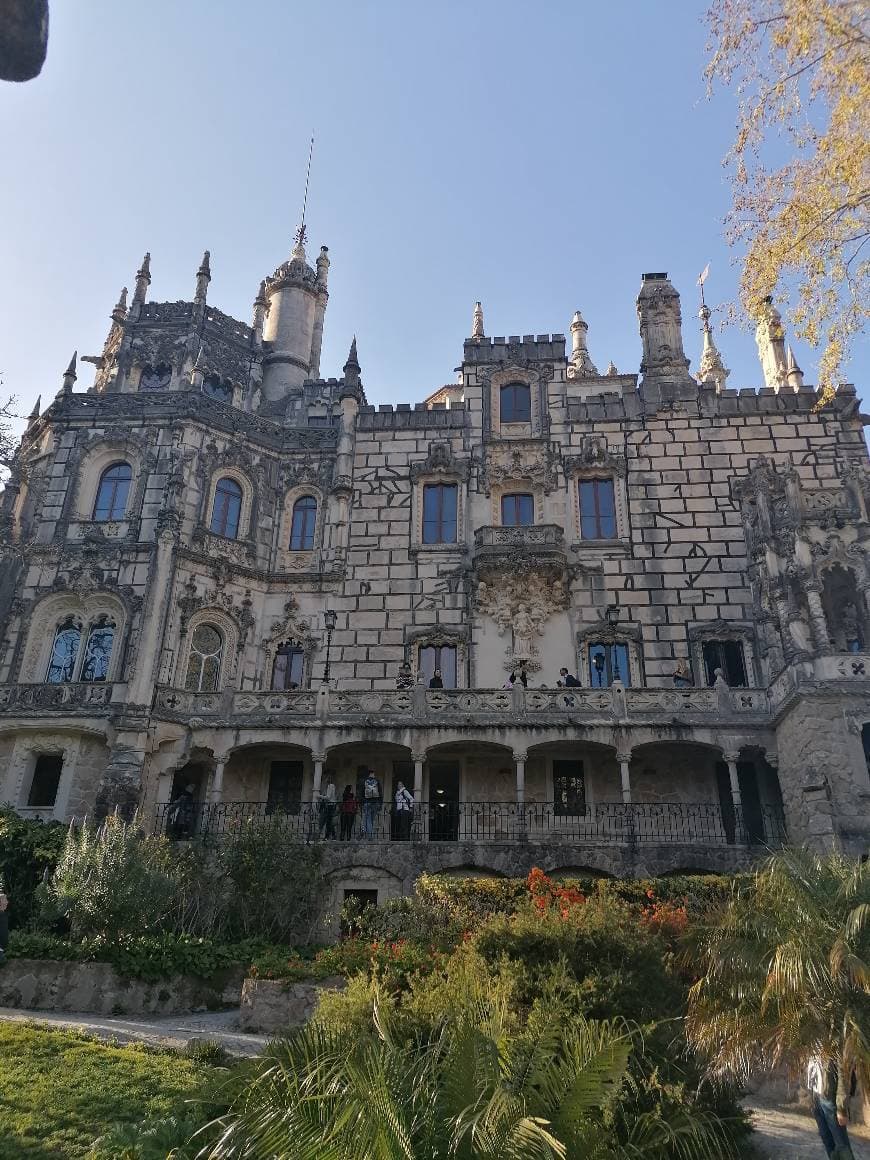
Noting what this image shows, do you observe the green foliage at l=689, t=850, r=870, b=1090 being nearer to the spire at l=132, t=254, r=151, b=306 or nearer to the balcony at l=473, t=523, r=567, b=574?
the balcony at l=473, t=523, r=567, b=574

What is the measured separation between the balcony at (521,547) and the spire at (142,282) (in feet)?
55.3

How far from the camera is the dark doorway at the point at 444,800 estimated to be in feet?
80.6

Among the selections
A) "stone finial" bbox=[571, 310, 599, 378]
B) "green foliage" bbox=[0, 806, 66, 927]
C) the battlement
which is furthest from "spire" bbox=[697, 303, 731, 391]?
"green foliage" bbox=[0, 806, 66, 927]

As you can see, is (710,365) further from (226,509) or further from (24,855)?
(24,855)

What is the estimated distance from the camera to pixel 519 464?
31.1m

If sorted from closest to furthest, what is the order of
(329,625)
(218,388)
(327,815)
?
(327,815), (329,625), (218,388)

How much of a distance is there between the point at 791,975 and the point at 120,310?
34473mm

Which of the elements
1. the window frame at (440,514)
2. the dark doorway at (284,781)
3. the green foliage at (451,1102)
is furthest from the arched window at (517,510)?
the green foliage at (451,1102)

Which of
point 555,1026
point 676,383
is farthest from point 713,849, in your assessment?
point 676,383

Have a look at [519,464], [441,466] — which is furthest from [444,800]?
[519,464]

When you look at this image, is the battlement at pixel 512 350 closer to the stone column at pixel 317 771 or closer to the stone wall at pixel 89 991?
the stone column at pixel 317 771

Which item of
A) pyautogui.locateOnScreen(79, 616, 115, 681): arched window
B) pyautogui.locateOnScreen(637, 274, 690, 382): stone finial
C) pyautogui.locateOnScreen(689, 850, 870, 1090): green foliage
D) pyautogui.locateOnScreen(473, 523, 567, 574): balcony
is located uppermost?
pyautogui.locateOnScreen(637, 274, 690, 382): stone finial

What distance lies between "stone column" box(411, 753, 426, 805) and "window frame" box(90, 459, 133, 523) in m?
13.4

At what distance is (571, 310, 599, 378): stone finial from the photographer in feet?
163
